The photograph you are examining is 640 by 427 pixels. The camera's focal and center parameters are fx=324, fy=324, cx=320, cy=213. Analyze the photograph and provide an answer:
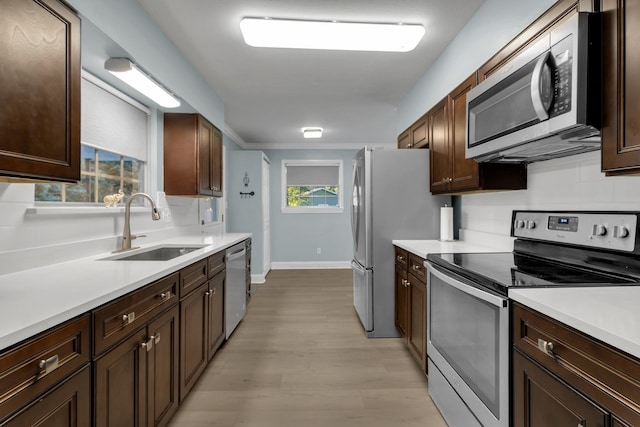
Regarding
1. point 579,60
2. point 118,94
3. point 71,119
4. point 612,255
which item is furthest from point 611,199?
point 118,94

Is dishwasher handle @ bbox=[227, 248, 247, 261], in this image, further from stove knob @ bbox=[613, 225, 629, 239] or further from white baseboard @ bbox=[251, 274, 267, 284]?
stove knob @ bbox=[613, 225, 629, 239]

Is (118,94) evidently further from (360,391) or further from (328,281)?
(328,281)

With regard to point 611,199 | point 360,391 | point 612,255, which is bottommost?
point 360,391

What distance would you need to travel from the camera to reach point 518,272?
141cm

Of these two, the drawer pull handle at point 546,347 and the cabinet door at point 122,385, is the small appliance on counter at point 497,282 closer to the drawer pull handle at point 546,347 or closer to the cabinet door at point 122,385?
the drawer pull handle at point 546,347

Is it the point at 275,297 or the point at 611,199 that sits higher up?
the point at 611,199

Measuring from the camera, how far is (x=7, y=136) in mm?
1065

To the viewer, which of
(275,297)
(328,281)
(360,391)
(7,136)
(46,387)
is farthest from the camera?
(328,281)

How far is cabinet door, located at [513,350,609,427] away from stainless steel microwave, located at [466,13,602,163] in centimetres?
86

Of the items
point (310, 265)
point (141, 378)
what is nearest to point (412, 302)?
point (141, 378)

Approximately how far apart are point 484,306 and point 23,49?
77.8 inches

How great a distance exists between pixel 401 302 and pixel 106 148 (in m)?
2.58

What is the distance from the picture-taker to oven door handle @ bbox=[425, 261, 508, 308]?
3.94 feet

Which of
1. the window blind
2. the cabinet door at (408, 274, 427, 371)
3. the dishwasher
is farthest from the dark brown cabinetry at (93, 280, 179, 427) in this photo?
the cabinet door at (408, 274, 427, 371)
